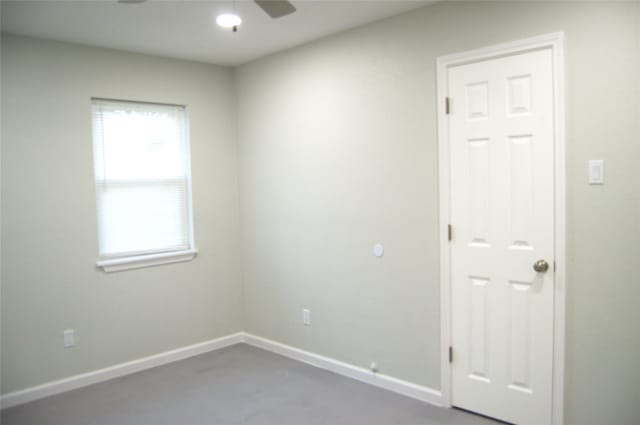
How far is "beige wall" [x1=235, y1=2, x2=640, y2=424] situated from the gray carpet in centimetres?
26

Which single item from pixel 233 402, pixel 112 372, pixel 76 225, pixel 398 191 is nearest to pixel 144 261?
pixel 76 225

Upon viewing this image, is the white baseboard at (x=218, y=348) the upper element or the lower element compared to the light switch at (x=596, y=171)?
lower

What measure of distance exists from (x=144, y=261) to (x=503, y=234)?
2.75m

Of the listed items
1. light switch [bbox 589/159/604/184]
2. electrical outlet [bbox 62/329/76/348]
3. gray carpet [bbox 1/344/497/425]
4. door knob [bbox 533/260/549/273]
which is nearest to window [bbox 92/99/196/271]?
electrical outlet [bbox 62/329/76/348]

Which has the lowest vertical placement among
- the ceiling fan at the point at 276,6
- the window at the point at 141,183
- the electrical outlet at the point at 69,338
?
the electrical outlet at the point at 69,338

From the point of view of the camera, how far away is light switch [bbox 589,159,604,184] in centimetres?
237

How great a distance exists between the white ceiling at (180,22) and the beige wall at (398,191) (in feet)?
0.64

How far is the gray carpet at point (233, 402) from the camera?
2934 mm

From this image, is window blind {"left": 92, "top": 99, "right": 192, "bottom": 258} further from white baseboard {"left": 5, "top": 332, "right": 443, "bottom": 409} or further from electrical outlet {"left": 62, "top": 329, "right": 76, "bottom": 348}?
white baseboard {"left": 5, "top": 332, "right": 443, "bottom": 409}

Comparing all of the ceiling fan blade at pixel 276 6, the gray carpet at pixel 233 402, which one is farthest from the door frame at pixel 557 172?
the ceiling fan blade at pixel 276 6

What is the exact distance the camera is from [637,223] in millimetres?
2293

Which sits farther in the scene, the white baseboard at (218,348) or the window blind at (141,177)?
the window blind at (141,177)

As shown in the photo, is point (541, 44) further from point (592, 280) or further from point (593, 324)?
point (593, 324)

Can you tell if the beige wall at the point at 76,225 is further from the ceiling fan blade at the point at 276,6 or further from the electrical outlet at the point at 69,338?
the ceiling fan blade at the point at 276,6
